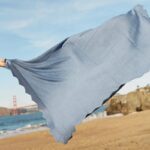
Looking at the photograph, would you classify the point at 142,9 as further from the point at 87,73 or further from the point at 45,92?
the point at 45,92

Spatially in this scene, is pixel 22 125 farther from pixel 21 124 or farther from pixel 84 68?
pixel 84 68

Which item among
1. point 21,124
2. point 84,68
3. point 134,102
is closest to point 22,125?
point 21,124

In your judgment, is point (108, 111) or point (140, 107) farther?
point (108, 111)

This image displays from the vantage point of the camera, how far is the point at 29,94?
7.00m

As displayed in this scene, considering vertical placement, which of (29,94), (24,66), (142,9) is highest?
(142,9)

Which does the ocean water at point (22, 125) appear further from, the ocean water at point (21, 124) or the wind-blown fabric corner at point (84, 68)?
the wind-blown fabric corner at point (84, 68)

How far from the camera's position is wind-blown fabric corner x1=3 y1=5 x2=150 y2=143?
6.74 meters

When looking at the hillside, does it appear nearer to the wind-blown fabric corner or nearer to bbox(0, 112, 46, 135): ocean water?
bbox(0, 112, 46, 135): ocean water

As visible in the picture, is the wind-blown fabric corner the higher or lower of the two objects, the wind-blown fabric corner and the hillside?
the lower

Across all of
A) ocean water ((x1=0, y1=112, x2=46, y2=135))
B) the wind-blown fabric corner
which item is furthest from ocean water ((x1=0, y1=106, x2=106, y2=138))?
the wind-blown fabric corner

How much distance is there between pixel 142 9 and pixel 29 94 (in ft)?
7.53

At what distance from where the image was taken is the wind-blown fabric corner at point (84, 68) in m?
6.74

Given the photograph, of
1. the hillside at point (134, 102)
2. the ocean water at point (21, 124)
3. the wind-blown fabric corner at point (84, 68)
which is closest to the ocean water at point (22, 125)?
the ocean water at point (21, 124)

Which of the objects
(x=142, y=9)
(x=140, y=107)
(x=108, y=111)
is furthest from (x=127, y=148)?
(x=108, y=111)
